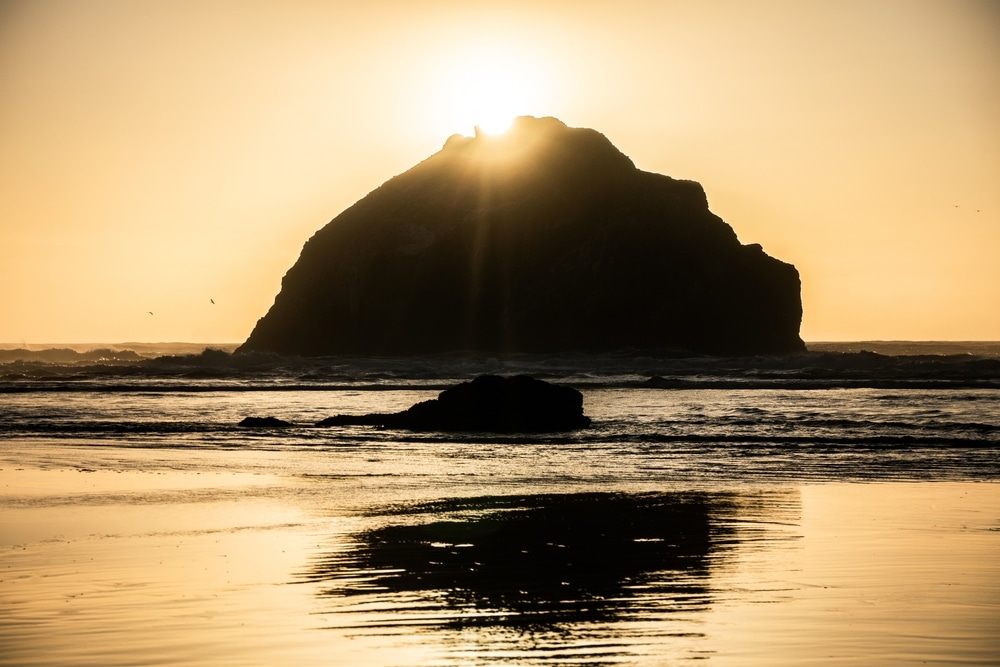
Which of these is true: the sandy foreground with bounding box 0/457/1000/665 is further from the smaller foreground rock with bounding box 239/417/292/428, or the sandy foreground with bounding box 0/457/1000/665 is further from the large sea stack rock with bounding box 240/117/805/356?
the large sea stack rock with bounding box 240/117/805/356

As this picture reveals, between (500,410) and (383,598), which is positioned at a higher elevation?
(500,410)

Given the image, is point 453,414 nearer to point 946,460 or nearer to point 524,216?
point 946,460

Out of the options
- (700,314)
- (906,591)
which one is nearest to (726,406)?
(906,591)

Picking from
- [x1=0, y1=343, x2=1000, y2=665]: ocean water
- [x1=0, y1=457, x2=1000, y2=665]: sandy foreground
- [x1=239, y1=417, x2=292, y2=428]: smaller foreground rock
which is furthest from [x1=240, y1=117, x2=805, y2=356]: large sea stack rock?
[x1=0, y1=457, x2=1000, y2=665]: sandy foreground

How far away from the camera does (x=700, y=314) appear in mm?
102500

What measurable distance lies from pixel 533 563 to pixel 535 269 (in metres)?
96.6

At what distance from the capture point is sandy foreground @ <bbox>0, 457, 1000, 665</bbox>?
810 centimetres

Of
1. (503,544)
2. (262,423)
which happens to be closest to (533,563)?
(503,544)

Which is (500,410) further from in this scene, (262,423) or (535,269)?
(535,269)

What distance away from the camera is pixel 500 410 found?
31.5 m

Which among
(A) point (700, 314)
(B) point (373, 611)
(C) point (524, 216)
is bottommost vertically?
(B) point (373, 611)

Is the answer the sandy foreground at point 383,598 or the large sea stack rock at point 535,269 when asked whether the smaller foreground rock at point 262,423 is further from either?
the large sea stack rock at point 535,269

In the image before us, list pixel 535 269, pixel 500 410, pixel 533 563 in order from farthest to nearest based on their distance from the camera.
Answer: pixel 535 269 < pixel 500 410 < pixel 533 563

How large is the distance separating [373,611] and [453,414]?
73.5 feet
